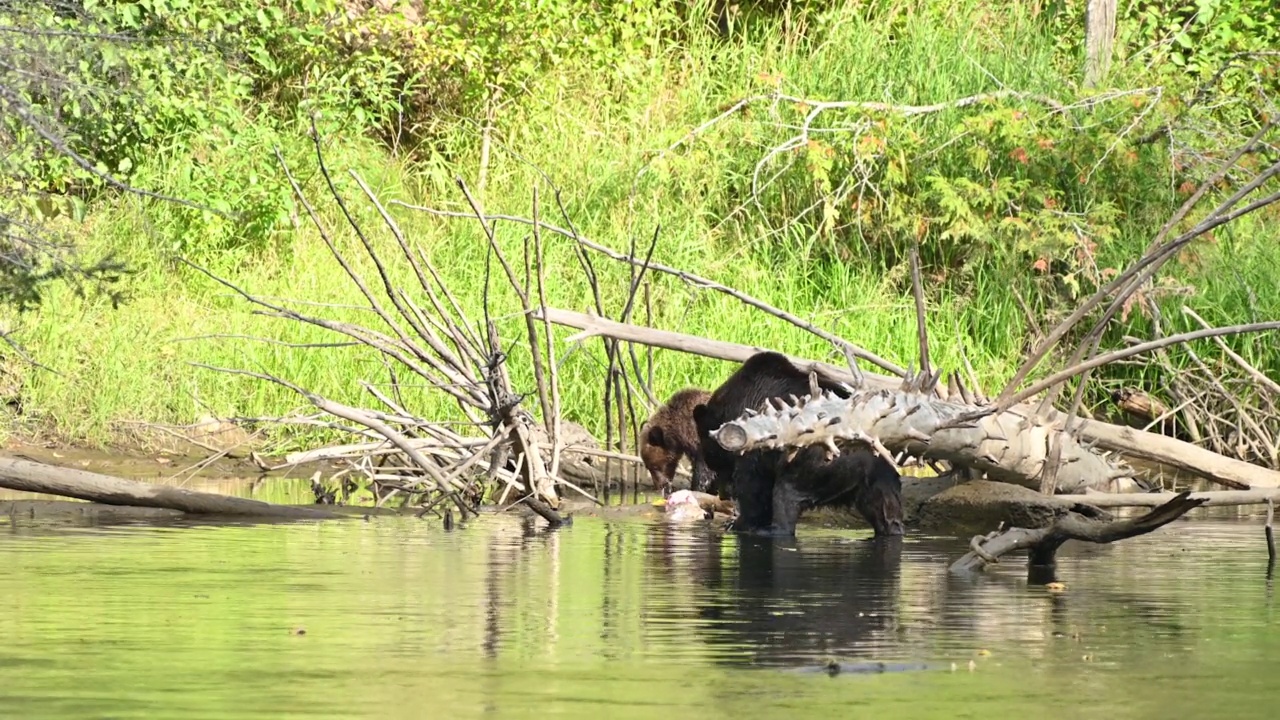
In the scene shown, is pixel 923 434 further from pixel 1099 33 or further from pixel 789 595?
pixel 1099 33

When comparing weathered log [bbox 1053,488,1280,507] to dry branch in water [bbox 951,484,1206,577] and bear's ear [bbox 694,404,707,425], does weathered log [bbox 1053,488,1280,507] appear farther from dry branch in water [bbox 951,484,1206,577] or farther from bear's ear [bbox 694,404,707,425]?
bear's ear [bbox 694,404,707,425]

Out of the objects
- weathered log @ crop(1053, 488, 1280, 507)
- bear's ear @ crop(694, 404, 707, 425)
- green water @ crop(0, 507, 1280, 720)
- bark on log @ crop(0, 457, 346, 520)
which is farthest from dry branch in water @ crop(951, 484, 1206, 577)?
bark on log @ crop(0, 457, 346, 520)

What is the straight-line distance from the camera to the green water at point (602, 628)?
4789mm

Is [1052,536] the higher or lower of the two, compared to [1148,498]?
lower

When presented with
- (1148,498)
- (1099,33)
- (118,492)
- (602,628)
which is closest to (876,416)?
(1148,498)

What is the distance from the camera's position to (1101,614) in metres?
6.58

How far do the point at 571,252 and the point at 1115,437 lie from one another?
23.0 feet

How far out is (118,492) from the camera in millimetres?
9688

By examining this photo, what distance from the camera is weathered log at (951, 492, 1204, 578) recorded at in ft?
24.4

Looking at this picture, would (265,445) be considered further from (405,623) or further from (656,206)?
(405,623)

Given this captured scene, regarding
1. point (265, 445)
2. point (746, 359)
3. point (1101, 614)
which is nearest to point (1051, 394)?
point (746, 359)

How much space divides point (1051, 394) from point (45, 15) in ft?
26.7

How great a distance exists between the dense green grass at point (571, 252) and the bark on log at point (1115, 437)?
12.0ft

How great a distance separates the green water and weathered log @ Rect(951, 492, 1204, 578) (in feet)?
0.32
